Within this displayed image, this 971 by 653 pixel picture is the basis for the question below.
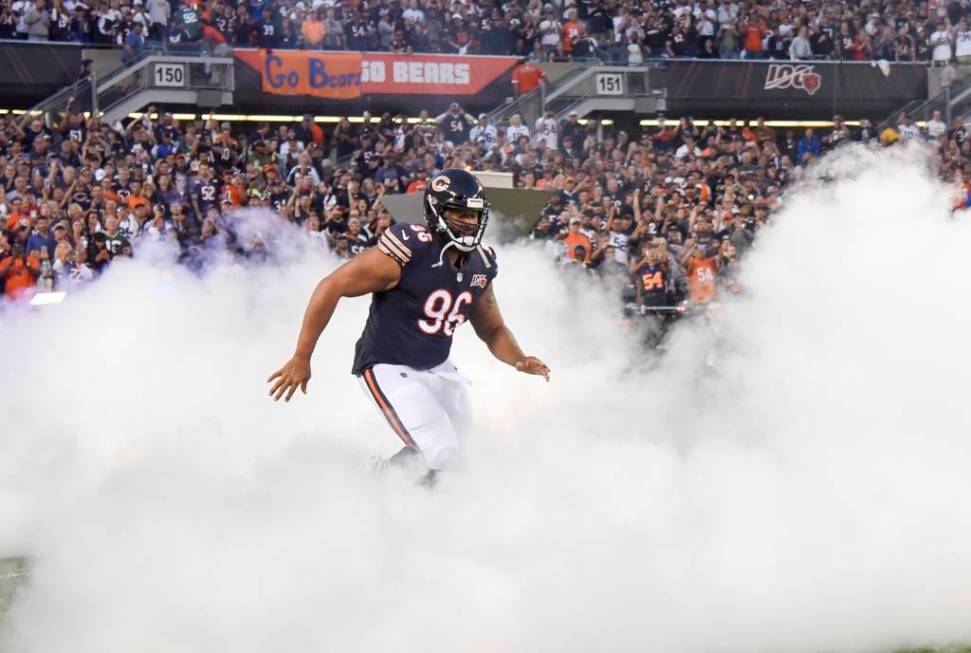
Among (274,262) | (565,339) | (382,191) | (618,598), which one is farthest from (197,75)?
(618,598)

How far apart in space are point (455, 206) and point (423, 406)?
33.5 inches

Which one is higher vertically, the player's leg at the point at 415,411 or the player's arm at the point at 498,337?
the player's arm at the point at 498,337

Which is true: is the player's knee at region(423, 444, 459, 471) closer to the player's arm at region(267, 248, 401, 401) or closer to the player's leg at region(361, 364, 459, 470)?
the player's leg at region(361, 364, 459, 470)

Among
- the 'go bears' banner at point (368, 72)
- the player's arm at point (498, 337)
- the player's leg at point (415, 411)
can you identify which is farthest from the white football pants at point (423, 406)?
the 'go bears' banner at point (368, 72)

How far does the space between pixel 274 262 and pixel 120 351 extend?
2.29 metres

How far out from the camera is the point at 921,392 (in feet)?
20.4

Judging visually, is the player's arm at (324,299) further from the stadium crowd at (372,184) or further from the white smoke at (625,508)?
the stadium crowd at (372,184)

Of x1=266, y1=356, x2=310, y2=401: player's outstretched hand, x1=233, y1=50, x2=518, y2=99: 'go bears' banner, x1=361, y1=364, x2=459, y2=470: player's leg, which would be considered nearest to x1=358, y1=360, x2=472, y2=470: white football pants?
x1=361, y1=364, x2=459, y2=470: player's leg

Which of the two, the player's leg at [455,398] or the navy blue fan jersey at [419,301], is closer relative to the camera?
the navy blue fan jersey at [419,301]

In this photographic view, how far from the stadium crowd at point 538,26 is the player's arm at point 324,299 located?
1497cm

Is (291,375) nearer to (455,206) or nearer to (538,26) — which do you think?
(455,206)

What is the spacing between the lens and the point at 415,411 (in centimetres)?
613

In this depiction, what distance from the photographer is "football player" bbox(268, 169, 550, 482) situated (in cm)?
590

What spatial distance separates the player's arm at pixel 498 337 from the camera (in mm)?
6590
